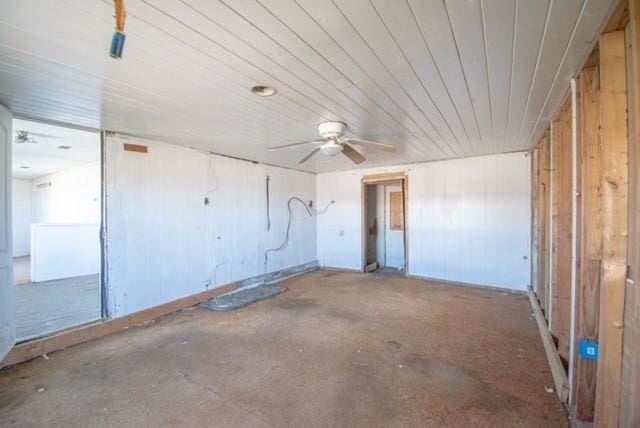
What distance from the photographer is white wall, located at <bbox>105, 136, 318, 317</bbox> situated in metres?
3.39

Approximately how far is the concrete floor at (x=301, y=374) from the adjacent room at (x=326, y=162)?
21 millimetres

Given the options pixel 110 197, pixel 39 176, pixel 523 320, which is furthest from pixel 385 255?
pixel 39 176

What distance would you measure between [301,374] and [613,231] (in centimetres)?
219

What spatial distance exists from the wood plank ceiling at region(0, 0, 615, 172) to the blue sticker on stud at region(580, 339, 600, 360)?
168 centimetres

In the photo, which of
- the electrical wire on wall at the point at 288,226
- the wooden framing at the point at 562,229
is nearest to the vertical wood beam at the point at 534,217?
the wooden framing at the point at 562,229

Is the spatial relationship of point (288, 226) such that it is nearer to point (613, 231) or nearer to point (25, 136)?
point (25, 136)

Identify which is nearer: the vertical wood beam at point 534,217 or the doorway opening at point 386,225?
the vertical wood beam at point 534,217

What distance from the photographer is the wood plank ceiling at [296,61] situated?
135 cm

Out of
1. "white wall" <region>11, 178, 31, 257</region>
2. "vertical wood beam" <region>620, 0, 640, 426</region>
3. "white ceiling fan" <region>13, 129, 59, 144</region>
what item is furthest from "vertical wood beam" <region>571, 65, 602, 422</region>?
"white wall" <region>11, 178, 31, 257</region>

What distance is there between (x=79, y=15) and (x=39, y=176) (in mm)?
9283

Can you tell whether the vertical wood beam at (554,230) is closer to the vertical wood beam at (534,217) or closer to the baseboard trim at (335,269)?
the vertical wood beam at (534,217)

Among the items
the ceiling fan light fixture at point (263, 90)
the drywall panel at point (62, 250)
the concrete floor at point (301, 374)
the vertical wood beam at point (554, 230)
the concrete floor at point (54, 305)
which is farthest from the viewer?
the drywall panel at point (62, 250)

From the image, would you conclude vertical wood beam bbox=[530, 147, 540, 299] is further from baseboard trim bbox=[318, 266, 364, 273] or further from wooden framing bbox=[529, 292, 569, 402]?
baseboard trim bbox=[318, 266, 364, 273]

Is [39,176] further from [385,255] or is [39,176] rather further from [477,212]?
[477,212]
